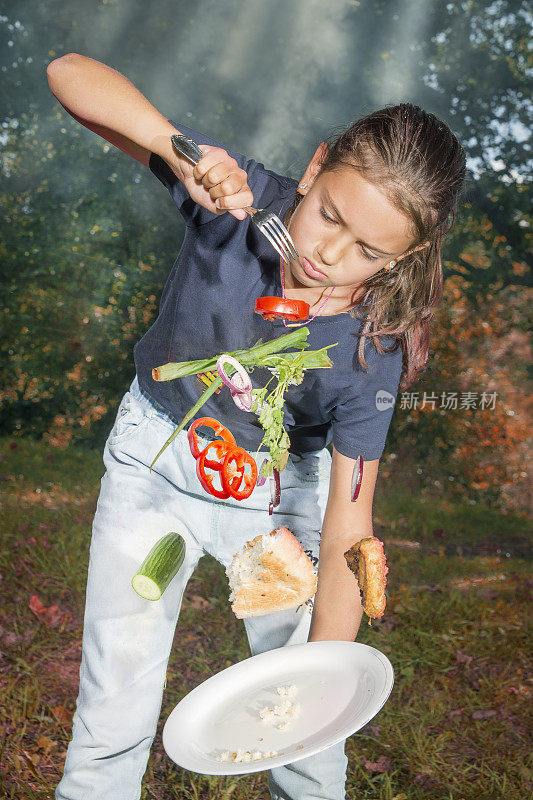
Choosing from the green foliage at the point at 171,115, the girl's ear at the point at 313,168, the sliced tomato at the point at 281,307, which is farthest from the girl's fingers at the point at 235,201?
the green foliage at the point at 171,115

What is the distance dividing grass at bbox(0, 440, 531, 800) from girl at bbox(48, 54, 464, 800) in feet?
3.47

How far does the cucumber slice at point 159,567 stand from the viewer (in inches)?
58.3

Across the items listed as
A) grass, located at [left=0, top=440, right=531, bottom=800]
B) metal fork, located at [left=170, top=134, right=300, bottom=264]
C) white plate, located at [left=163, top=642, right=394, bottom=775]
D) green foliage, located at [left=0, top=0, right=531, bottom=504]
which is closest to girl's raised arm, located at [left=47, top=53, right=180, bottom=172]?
metal fork, located at [left=170, top=134, right=300, bottom=264]

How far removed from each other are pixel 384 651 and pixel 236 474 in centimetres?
264

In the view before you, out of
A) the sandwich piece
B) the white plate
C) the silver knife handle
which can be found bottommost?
the white plate

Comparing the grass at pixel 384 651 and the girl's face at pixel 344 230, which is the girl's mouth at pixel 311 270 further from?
the grass at pixel 384 651

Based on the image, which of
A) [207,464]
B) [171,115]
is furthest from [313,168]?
[171,115]

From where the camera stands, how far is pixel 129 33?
18.6ft

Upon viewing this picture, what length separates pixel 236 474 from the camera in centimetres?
126

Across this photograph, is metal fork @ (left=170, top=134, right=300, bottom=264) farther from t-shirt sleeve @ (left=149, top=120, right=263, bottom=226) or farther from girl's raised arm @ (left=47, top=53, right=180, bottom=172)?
t-shirt sleeve @ (left=149, top=120, right=263, bottom=226)

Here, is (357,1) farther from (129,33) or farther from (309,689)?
(309,689)

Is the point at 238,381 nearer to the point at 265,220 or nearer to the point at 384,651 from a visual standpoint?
the point at 265,220

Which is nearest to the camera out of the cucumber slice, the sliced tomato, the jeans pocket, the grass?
the sliced tomato

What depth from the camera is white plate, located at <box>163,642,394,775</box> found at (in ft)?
4.32
